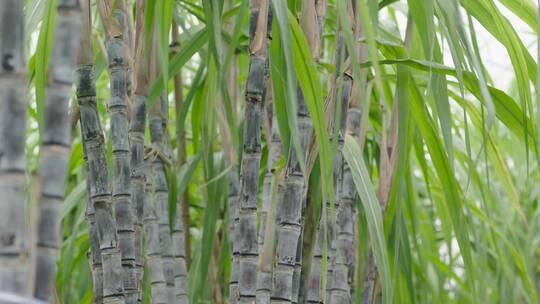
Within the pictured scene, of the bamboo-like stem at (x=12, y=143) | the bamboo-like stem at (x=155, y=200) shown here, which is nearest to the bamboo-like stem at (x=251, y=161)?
the bamboo-like stem at (x=155, y=200)

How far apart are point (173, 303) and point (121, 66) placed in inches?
9.3

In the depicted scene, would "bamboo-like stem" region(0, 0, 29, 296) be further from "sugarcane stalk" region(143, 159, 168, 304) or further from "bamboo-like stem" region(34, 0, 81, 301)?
"sugarcane stalk" region(143, 159, 168, 304)

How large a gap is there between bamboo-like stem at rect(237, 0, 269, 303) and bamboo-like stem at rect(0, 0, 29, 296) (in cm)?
24

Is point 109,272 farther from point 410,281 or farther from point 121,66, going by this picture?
point 410,281

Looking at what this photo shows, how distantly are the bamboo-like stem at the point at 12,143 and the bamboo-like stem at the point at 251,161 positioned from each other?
9.3 inches

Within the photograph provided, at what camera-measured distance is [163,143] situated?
0.71 m

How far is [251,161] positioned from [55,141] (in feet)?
0.73

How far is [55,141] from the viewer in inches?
12.9

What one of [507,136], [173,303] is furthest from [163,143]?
[507,136]

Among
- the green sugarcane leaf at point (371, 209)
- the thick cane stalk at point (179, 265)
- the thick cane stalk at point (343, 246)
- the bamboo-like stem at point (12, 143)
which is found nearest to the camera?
the bamboo-like stem at point (12, 143)

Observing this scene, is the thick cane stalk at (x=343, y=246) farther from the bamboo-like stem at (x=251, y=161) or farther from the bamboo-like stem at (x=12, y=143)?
the bamboo-like stem at (x=12, y=143)

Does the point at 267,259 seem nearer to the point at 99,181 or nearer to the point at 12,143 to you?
the point at 99,181

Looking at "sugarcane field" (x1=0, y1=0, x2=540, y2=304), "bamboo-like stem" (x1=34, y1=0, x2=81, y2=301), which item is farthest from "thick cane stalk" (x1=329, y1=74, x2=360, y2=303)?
"bamboo-like stem" (x1=34, y1=0, x2=81, y2=301)

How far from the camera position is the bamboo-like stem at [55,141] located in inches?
12.7
